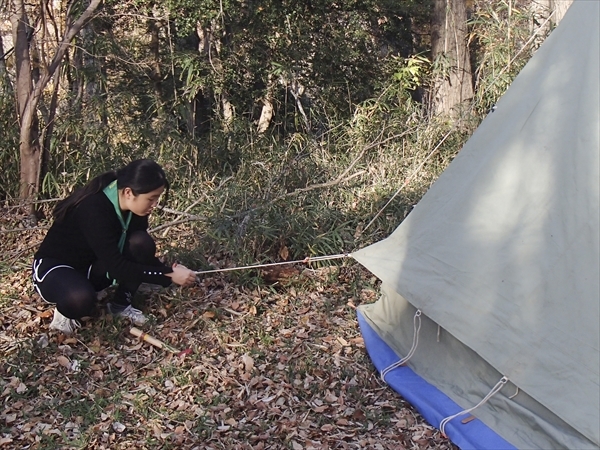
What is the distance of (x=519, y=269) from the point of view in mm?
2682

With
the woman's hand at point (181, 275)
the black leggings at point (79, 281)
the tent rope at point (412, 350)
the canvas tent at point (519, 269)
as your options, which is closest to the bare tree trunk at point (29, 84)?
the black leggings at point (79, 281)

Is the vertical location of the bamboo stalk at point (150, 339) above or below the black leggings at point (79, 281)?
below

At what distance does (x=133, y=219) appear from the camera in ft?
11.6

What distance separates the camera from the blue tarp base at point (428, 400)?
2.66 meters

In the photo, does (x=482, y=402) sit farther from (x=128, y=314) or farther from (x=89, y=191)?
(x=89, y=191)

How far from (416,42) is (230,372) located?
Answer: 5.49 meters

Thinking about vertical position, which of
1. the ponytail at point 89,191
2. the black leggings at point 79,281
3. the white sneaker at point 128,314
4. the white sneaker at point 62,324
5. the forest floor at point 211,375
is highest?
the ponytail at point 89,191

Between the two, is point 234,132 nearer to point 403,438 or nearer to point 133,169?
point 133,169

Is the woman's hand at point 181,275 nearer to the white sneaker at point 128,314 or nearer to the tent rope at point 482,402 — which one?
the white sneaker at point 128,314

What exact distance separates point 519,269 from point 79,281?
2.08 m

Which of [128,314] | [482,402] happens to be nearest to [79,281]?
[128,314]

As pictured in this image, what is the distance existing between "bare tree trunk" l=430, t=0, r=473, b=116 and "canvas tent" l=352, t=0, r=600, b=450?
12.3 feet

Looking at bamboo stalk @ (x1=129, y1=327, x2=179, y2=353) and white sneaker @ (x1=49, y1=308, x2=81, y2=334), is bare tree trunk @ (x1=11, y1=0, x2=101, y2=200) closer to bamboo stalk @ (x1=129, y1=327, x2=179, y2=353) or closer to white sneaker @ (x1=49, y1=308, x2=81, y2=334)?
white sneaker @ (x1=49, y1=308, x2=81, y2=334)

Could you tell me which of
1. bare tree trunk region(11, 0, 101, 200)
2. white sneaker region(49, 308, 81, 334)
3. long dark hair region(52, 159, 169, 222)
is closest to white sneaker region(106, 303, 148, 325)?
white sneaker region(49, 308, 81, 334)
